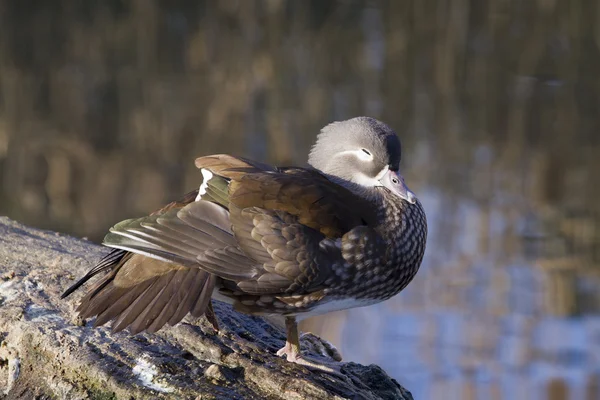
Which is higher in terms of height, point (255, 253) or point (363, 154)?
point (363, 154)

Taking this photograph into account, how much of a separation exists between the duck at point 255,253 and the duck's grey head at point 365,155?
0.46 feet

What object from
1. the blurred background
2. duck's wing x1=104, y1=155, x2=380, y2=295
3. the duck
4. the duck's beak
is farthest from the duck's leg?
the blurred background

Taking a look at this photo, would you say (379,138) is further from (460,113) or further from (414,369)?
(460,113)

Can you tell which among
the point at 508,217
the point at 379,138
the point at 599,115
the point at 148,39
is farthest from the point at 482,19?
the point at 379,138

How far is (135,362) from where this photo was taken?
3498 mm

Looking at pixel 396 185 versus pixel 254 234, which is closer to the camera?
pixel 254 234

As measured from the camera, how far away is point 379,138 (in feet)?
13.6

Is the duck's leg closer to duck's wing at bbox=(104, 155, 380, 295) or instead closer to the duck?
the duck

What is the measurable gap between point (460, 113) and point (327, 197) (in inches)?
279

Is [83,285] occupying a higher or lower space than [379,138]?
lower

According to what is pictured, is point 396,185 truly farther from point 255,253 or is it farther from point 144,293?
point 144,293

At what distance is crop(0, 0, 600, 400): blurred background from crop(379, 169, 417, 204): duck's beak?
238 centimetres

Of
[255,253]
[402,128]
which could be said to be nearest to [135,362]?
[255,253]

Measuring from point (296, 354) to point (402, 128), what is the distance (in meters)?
6.50
